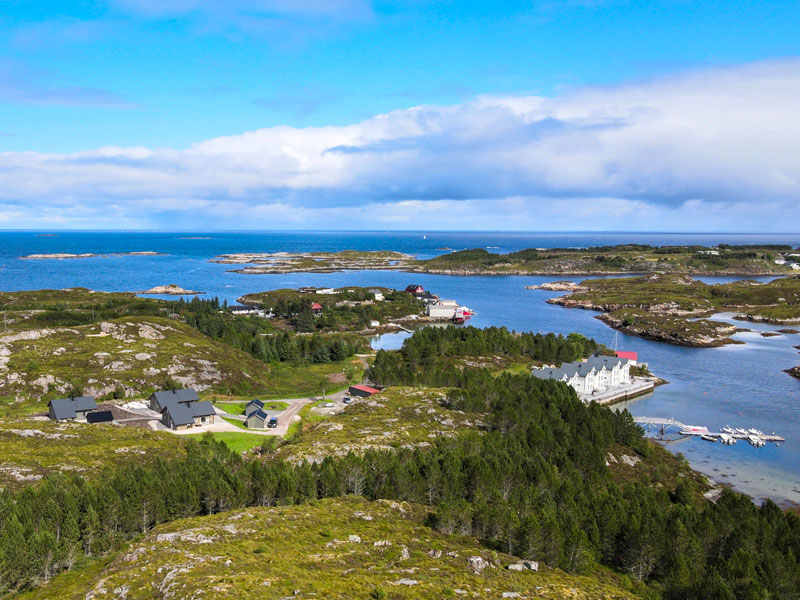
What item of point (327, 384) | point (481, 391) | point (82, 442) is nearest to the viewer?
point (82, 442)

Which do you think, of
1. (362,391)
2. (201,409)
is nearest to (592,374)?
(362,391)

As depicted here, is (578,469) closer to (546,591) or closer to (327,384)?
(546,591)

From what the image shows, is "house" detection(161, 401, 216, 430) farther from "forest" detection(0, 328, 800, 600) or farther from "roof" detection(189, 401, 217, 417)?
"forest" detection(0, 328, 800, 600)

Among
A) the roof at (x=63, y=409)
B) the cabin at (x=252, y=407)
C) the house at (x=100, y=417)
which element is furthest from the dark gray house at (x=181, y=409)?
the roof at (x=63, y=409)

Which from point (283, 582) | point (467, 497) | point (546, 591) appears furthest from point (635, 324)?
point (283, 582)

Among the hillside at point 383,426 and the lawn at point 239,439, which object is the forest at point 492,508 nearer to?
the hillside at point 383,426

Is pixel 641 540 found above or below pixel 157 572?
below
